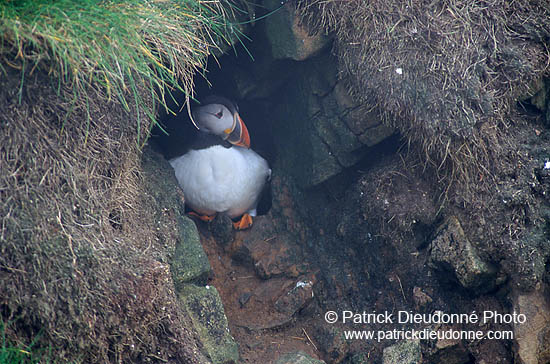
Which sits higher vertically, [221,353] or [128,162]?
[128,162]

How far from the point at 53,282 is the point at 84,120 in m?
0.77

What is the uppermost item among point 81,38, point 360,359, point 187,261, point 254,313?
point 81,38

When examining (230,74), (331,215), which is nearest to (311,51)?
(230,74)

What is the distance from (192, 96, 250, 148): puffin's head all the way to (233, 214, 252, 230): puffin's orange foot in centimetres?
67

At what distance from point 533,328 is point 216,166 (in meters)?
2.50

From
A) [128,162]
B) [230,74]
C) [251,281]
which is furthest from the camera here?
[230,74]

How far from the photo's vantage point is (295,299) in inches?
131

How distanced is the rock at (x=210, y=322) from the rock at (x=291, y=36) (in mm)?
1794

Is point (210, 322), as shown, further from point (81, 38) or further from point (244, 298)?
point (81, 38)

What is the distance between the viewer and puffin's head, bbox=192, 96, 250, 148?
12.5 feet

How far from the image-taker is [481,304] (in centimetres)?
285

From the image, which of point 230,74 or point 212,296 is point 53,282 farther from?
point 230,74

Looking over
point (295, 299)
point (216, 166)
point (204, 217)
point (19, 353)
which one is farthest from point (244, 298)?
point (19, 353)

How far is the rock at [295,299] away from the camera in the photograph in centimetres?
A: 329
